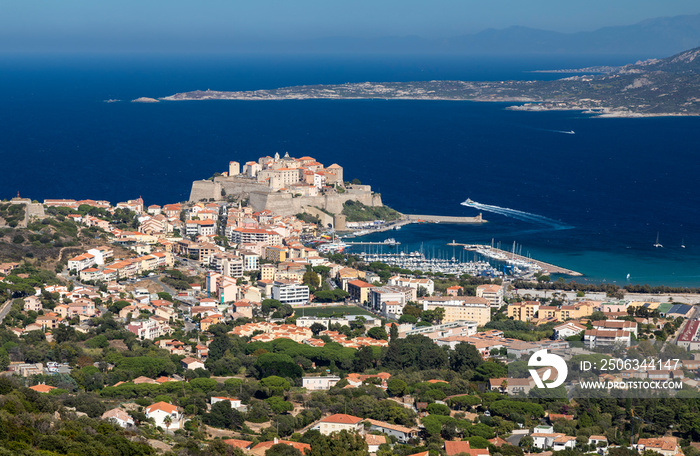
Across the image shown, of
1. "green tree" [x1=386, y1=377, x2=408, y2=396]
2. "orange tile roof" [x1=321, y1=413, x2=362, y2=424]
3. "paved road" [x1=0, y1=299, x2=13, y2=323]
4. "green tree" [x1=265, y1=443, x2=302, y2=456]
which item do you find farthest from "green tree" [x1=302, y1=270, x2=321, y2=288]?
"green tree" [x1=265, y1=443, x2=302, y2=456]

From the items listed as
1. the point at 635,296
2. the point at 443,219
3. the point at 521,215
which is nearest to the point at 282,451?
the point at 635,296

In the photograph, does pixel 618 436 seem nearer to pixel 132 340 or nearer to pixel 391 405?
pixel 391 405

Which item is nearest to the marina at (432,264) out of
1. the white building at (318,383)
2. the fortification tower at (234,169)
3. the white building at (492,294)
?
the white building at (492,294)

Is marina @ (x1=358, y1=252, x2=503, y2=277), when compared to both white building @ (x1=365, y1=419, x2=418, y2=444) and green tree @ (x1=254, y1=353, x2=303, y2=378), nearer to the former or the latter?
green tree @ (x1=254, y1=353, x2=303, y2=378)

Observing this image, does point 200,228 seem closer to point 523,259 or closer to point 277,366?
point 523,259

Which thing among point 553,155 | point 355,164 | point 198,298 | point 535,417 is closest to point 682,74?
point 553,155
